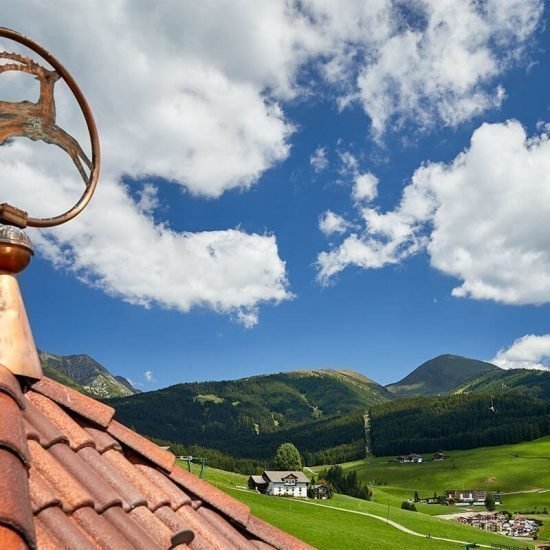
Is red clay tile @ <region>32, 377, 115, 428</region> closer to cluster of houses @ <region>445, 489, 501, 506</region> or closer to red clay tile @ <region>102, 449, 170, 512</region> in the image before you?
A: red clay tile @ <region>102, 449, 170, 512</region>

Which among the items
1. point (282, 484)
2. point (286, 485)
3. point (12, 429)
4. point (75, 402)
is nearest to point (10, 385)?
point (12, 429)

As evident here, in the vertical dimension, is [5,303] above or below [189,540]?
above

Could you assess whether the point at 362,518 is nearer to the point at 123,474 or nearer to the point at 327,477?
the point at 327,477

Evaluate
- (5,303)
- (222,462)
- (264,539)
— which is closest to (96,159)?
(5,303)

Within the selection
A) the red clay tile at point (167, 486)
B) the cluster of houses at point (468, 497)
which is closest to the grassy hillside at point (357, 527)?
the red clay tile at point (167, 486)

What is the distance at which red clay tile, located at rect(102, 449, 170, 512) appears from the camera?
358 centimetres

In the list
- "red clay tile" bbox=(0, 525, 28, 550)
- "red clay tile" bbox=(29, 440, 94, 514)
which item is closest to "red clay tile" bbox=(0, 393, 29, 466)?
"red clay tile" bbox=(29, 440, 94, 514)

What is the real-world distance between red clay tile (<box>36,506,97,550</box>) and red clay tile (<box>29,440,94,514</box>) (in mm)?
168

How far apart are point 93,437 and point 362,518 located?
319ft

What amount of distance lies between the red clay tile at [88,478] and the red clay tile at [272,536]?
5.37 feet

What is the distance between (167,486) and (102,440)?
592 millimetres

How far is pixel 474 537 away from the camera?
86312 mm

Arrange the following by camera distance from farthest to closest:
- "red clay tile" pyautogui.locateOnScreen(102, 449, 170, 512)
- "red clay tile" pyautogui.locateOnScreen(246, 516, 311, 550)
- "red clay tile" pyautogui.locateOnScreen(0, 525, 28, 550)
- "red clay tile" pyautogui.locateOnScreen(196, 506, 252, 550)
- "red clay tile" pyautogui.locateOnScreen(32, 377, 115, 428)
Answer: "red clay tile" pyautogui.locateOnScreen(246, 516, 311, 550)
"red clay tile" pyautogui.locateOnScreen(196, 506, 252, 550)
"red clay tile" pyautogui.locateOnScreen(32, 377, 115, 428)
"red clay tile" pyautogui.locateOnScreen(102, 449, 170, 512)
"red clay tile" pyautogui.locateOnScreen(0, 525, 28, 550)

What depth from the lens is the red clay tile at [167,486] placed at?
149 inches
